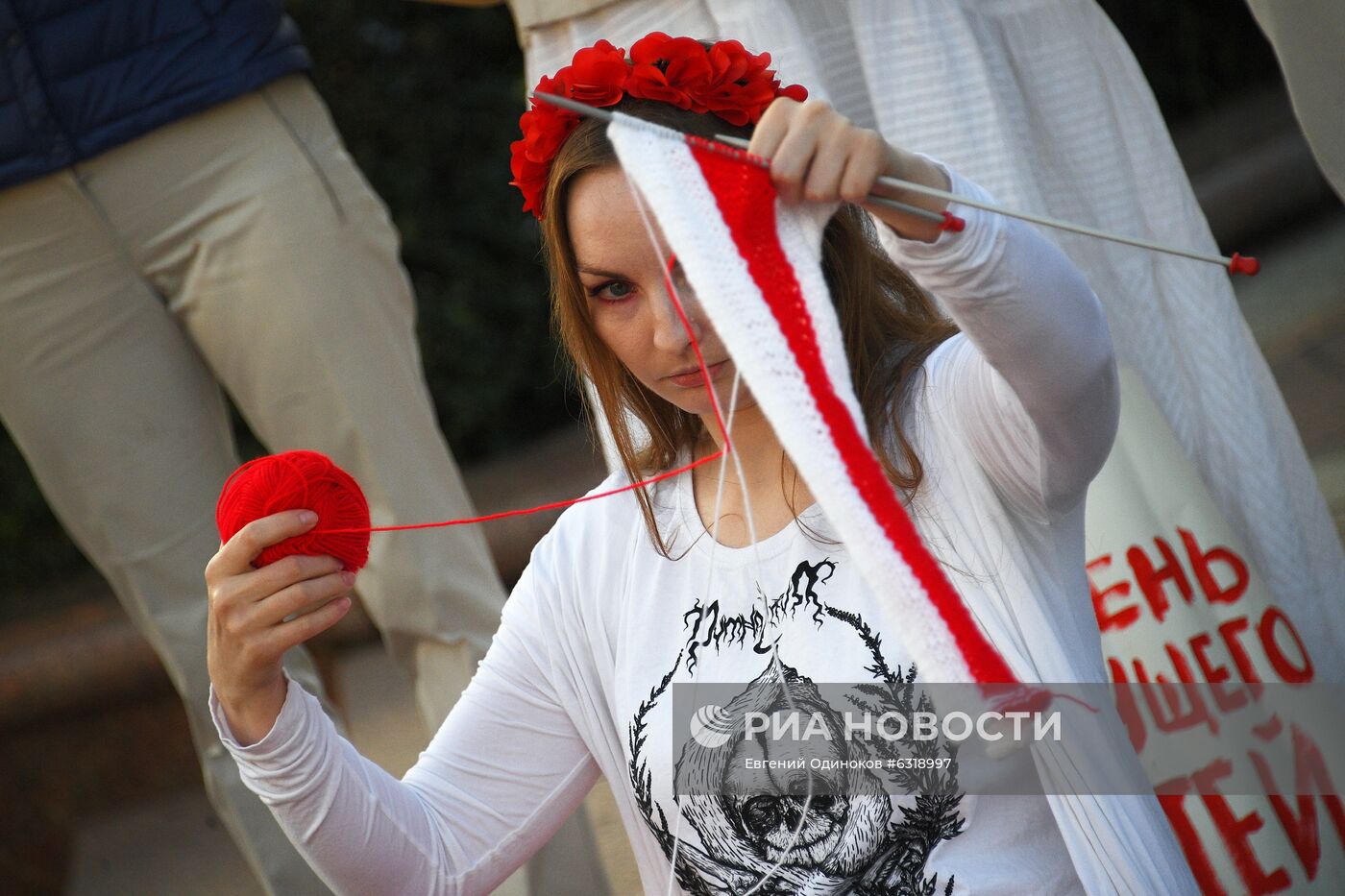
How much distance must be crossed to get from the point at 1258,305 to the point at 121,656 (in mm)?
3170

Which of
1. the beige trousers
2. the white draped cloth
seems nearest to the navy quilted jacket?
the beige trousers

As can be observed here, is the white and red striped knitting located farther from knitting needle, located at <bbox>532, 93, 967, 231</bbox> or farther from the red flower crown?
the red flower crown

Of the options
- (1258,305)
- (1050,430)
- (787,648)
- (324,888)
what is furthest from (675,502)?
(1258,305)

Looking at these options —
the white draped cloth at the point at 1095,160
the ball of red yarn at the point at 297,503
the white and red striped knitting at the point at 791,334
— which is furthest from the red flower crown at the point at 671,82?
the white draped cloth at the point at 1095,160

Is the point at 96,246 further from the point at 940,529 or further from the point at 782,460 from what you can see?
the point at 940,529

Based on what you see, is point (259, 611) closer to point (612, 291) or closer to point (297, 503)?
point (297, 503)

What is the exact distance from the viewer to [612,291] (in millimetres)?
1373

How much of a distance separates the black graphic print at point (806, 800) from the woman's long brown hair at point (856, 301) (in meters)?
0.15

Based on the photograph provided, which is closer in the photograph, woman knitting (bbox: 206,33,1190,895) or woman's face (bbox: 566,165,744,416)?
woman knitting (bbox: 206,33,1190,895)

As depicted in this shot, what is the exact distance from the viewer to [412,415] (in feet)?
6.79

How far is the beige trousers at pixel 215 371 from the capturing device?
1976mm

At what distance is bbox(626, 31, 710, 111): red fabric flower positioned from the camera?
4.41 ft

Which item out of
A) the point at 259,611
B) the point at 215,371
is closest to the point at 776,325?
the point at 259,611

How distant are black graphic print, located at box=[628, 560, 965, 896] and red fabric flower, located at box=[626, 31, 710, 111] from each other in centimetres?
48
